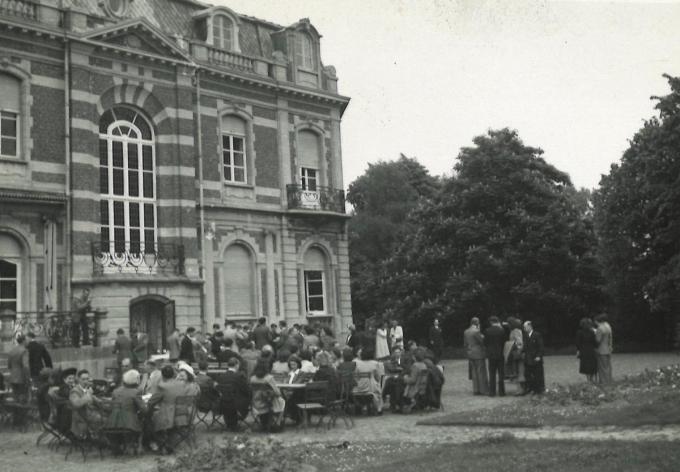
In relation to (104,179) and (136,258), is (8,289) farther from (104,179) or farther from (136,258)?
(104,179)

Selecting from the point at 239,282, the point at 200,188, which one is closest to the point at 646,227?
the point at 239,282

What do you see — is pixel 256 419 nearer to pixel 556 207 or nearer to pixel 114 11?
pixel 114 11

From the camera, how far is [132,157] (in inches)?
1009

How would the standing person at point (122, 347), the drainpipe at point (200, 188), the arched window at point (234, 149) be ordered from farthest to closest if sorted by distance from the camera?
the arched window at point (234, 149) < the drainpipe at point (200, 188) < the standing person at point (122, 347)

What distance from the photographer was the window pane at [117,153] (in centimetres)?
2522

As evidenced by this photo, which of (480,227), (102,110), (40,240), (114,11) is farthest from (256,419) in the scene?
(480,227)

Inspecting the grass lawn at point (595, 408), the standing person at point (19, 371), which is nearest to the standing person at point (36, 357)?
the standing person at point (19, 371)

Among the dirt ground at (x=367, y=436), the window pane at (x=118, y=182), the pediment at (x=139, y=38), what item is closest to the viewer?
the dirt ground at (x=367, y=436)

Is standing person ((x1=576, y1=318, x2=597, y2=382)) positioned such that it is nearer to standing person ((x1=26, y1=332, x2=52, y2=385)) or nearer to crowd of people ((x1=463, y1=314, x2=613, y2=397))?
crowd of people ((x1=463, y1=314, x2=613, y2=397))

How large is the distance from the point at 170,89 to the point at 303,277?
8267 mm

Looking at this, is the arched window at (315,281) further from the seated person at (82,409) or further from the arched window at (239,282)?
the seated person at (82,409)

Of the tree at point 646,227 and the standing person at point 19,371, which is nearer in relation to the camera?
the standing person at point 19,371

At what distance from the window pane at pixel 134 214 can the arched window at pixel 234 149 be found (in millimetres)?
3725

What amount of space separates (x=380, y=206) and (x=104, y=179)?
3153cm
